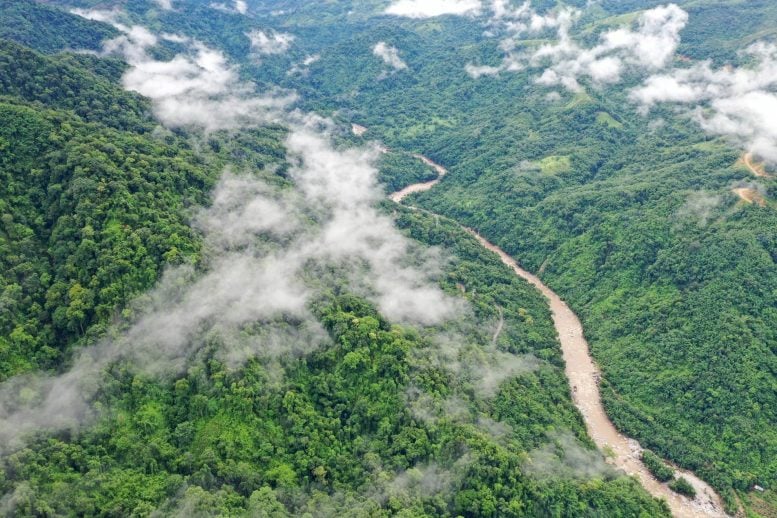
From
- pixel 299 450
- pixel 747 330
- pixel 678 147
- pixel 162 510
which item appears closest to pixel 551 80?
pixel 678 147

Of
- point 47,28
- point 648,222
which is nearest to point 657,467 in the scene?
point 648,222

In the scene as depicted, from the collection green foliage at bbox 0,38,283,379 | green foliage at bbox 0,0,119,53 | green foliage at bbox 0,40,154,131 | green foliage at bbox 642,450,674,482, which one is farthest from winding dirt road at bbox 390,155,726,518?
green foliage at bbox 0,0,119,53

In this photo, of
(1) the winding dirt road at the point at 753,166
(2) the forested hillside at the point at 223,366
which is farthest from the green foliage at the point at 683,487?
(1) the winding dirt road at the point at 753,166

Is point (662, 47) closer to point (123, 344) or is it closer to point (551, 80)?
point (551, 80)

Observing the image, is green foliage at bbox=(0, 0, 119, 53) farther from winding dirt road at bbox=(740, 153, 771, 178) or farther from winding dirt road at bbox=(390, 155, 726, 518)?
winding dirt road at bbox=(740, 153, 771, 178)

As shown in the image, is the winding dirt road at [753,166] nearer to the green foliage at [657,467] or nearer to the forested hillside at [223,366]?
the forested hillside at [223,366]

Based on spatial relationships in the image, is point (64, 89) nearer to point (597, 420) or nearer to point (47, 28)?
point (47, 28)
